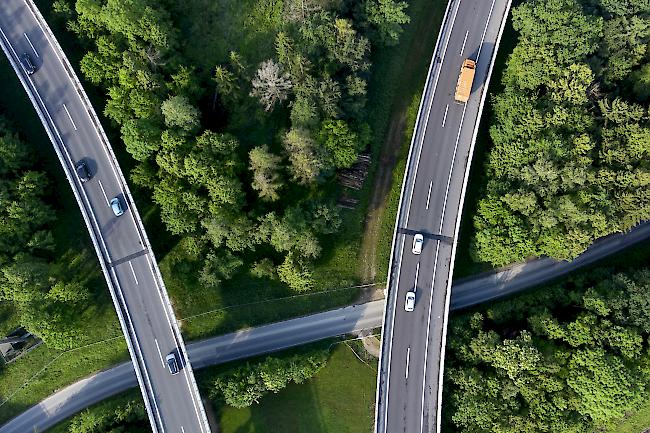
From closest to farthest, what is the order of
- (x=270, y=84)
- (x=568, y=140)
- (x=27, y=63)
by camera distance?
1. (x=568, y=140)
2. (x=270, y=84)
3. (x=27, y=63)

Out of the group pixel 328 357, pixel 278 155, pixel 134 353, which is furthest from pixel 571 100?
pixel 134 353

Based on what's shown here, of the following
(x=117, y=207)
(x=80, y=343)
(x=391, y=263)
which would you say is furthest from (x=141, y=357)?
(x=391, y=263)

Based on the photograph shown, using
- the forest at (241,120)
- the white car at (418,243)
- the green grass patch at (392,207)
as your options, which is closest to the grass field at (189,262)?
the forest at (241,120)

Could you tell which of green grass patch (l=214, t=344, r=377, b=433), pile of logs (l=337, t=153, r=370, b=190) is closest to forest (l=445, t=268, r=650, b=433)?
green grass patch (l=214, t=344, r=377, b=433)

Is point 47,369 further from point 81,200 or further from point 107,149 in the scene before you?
point 107,149

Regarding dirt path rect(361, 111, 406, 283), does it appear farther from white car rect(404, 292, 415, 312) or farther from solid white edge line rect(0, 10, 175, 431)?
solid white edge line rect(0, 10, 175, 431)

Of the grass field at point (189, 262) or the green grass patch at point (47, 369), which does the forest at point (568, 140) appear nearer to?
the grass field at point (189, 262)
